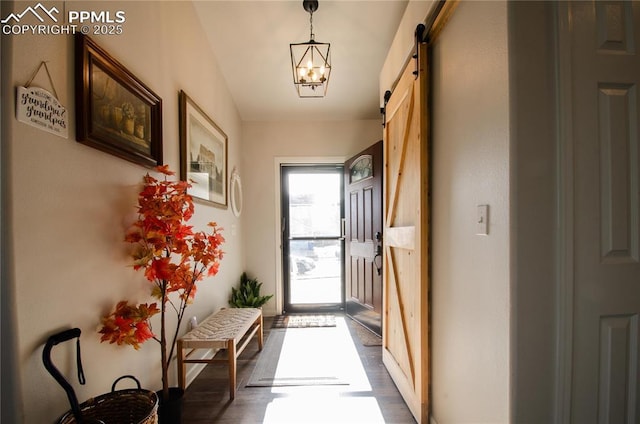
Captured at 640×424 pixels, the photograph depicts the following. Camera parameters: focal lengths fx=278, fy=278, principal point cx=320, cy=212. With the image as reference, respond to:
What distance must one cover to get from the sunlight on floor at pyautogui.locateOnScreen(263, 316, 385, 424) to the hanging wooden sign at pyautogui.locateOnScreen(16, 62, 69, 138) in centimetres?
191

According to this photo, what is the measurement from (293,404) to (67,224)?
1.72 metres

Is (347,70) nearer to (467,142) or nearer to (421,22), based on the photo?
(421,22)

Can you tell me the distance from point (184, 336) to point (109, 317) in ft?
2.58

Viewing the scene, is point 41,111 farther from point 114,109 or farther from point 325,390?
point 325,390

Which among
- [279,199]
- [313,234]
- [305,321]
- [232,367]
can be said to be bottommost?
[305,321]

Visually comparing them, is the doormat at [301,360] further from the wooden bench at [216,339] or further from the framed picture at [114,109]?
the framed picture at [114,109]

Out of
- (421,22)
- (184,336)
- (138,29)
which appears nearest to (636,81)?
(421,22)

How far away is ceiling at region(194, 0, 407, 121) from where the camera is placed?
2.44 m

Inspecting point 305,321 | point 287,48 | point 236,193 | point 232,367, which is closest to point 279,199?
point 236,193

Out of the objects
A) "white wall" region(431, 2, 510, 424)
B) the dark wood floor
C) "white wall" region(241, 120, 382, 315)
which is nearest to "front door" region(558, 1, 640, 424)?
"white wall" region(431, 2, 510, 424)

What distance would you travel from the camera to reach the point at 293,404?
1917mm

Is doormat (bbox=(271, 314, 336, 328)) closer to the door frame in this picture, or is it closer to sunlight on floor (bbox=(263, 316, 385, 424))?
the door frame

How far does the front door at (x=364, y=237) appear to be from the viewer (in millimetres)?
2957

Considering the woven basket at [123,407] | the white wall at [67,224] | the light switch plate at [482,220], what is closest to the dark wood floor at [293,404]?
the white wall at [67,224]
